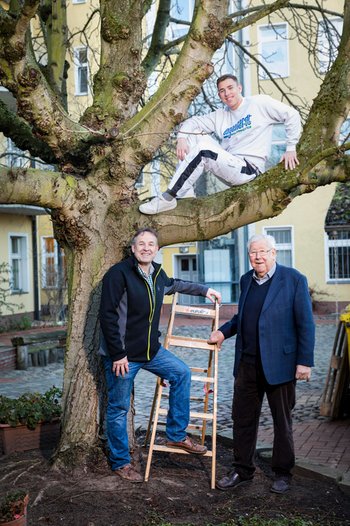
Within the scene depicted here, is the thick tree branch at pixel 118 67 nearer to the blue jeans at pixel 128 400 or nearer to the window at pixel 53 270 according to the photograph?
the blue jeans at pixel 128 400

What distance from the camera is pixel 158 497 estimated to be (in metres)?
5.67

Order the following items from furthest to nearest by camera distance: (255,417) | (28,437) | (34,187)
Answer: (28,437)
(255,417)
(34,187)

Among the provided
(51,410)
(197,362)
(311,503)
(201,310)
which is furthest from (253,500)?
(197,362)

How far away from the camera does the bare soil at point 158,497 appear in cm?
529

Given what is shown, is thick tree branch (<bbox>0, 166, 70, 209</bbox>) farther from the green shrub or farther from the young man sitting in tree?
the green shrub

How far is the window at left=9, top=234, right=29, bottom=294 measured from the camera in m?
27.9

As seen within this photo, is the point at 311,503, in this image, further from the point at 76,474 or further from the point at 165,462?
the point at 76,474

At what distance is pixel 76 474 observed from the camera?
6078 mm

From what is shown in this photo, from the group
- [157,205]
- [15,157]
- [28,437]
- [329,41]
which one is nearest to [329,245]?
[15,157]

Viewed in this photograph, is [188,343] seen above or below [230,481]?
above

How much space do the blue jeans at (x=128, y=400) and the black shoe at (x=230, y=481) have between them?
0.48 m

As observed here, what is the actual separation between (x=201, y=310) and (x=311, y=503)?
6.22 feet

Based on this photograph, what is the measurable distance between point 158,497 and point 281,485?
3.28ft

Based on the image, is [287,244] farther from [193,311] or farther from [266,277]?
[266,277]
